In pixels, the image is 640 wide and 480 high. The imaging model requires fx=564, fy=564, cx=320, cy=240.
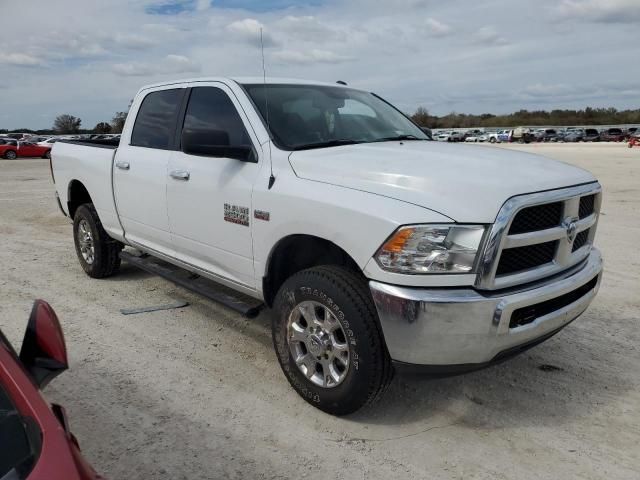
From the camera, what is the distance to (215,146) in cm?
362

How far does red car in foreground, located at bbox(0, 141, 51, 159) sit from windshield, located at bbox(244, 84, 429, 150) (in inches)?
1415

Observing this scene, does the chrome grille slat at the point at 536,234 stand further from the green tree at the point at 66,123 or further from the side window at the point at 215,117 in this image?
the green tree at the point at 66,123

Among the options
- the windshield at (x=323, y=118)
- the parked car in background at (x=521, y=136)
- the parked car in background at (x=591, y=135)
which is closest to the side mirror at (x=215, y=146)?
the windshield at (x=323, y=118)

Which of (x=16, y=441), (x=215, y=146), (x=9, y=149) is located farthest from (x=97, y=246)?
(x=9, y=149)

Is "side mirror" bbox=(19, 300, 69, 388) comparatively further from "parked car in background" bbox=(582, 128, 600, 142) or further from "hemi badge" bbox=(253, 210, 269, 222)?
"parked car in background" bbox=(582, 128, 600, 142)

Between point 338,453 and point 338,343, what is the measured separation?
1.90 ft

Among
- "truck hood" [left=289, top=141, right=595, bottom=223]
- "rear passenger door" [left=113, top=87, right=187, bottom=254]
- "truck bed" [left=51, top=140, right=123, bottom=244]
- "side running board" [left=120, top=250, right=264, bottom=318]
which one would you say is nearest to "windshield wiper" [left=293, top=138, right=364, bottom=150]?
"truck hood" [left=289, top=141, right=595, bottom=223]

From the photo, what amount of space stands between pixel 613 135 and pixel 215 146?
61.8 m

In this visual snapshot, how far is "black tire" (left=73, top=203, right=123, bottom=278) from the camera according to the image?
5.83 metres

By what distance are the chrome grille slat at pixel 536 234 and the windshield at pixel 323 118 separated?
1426mm

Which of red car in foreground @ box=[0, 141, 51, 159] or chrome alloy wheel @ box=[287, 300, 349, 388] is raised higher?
chrome alloy wheel @ box=[287, 300, 349, 388]

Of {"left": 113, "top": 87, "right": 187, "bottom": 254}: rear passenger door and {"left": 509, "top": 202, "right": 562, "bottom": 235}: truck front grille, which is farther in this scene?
{"left": 113, "top": 87, "right": 187, "bottom": 254}: rear passenger door

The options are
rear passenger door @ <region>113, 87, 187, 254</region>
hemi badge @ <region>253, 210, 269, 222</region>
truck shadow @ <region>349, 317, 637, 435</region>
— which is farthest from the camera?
rear passenger door @ <region>113, 87, 187, 254</region>

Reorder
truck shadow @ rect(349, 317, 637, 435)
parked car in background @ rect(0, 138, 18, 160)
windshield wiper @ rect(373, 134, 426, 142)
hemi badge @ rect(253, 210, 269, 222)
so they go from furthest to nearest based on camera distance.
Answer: parked car in background @ rect(0, 138, 18, 160) → windshield wiper @ rect(373, 134, 426, 142) → hemi badge @ rect(253, 210, 269, 222) → truck shadow @ rect(349, 317, 637, 435)
